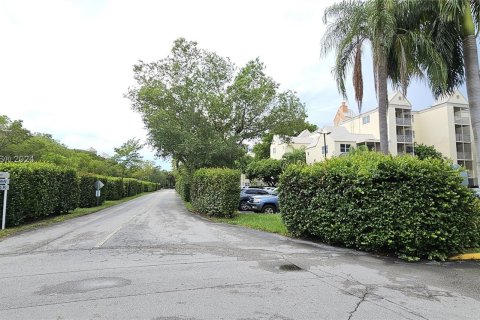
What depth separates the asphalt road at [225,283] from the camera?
439 cm

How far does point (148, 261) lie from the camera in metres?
7.30

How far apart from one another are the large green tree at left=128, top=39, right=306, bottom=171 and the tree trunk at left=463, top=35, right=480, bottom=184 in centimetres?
1465

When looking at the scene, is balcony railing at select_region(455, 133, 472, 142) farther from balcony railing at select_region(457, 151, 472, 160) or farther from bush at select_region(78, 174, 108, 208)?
bush at select_region(78, 174, 108, 208)

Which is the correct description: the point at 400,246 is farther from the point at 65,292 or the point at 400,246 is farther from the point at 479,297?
the point at 65,292

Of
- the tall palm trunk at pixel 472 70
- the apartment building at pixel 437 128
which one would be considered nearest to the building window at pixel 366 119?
the apartment building at pixel 437 128

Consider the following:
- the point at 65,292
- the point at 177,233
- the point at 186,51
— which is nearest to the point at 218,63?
the point at 186,51

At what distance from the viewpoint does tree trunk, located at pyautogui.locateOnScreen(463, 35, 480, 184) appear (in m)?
12.3

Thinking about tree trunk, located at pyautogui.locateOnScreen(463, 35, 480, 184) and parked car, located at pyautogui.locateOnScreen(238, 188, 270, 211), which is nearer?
tree trunk, located at pyautogui.locateOnScreen(463, 35, 480, 184)

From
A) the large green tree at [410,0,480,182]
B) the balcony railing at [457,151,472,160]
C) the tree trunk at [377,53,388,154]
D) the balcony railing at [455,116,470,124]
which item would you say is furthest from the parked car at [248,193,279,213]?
the balcony railing at [455,116,470,124]

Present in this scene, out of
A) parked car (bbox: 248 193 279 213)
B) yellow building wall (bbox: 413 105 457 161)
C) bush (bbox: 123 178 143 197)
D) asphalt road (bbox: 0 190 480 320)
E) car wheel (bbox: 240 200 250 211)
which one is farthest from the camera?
yellow building wall (bbox: 413 105 457 161)

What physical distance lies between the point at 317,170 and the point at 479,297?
5.30 metres

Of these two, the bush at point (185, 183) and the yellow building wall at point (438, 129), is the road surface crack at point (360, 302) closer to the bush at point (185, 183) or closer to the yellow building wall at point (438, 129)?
the bush at point (185, 183)

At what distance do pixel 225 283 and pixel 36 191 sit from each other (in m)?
14.2

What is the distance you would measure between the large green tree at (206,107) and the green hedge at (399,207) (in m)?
14.9
